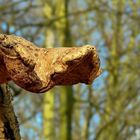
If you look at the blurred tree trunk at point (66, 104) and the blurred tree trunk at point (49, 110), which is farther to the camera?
the blurred tree trunk at point (49, 110)

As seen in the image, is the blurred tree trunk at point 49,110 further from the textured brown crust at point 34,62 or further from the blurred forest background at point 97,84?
the textured brown crust at point 34,62

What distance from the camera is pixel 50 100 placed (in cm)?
710

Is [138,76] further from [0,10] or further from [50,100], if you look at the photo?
[0,10]

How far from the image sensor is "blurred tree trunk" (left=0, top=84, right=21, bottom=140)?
2.41ft

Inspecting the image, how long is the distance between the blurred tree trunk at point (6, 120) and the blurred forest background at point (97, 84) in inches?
172

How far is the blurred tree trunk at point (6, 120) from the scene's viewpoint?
0.74 metres

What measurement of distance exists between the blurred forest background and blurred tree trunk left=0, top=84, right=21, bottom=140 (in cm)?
436

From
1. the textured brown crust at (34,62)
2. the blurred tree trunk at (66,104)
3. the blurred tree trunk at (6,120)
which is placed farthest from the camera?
the blurred tree trunk at (66,104)

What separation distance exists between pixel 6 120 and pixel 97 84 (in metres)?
5.52

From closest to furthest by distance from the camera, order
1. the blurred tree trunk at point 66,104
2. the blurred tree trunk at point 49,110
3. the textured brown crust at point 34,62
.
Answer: the textured brown crust at point 34,62 < the blurred tree trunk at point 66,104 < the blurred tree trunk at point 49,110

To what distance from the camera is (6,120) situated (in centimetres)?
75

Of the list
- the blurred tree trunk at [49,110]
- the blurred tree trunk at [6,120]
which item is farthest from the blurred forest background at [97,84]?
the blurred tree trunk at [6,120]

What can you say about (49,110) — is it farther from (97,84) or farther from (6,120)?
(6,120)

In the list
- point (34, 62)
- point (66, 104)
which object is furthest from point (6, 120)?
point (66, 104)
